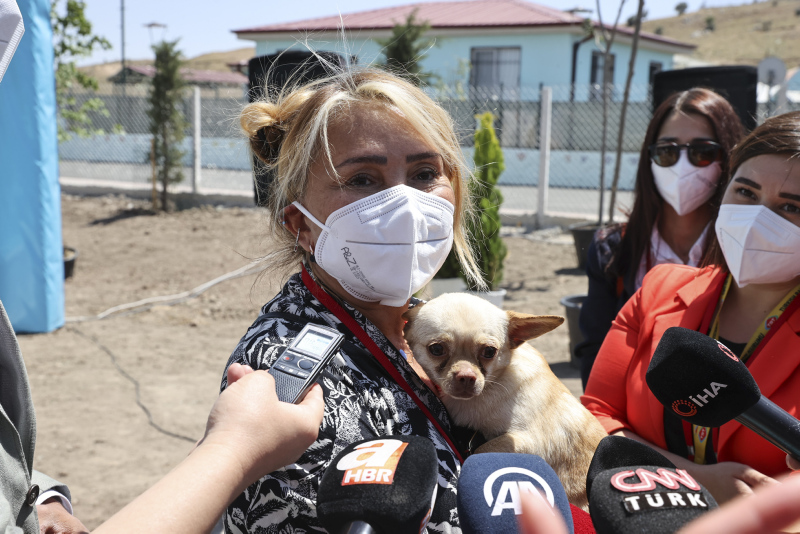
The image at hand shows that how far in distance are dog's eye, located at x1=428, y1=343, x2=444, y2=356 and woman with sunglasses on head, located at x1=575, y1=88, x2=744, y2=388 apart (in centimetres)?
136

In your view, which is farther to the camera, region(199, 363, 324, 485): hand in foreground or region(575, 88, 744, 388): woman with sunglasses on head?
region(575, 88, 744, 388): woman with sunglasses on head

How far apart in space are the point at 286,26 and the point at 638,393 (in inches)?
→ 1283

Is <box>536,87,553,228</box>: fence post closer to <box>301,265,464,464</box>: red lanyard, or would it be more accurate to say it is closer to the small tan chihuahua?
the small tan chihuahua

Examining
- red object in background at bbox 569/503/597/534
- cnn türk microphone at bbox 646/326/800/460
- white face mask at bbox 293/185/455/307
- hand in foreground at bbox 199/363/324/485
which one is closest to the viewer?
hand in foreground at bbox 199/363/324/485

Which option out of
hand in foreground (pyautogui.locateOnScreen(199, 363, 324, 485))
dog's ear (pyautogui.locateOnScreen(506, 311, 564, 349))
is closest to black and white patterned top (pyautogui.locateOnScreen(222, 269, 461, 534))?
hand in foreground (pyautogui.locateOnScreen(199, 363, 324, 485))

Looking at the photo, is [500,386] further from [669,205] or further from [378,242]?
[669,205]

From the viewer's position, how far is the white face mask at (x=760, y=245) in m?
2.15

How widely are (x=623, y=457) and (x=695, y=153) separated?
2.86 m

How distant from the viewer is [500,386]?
2479 mm

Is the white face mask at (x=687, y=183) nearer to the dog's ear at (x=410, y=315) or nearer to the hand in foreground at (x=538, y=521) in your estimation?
the dog's ear at (x=410, y=315)

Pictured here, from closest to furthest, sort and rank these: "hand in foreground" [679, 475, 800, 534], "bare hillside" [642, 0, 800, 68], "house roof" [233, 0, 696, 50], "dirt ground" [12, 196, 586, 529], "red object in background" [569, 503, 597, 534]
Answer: "hand in foreground" [679, 475, 800, 534] < "red object in background" [569, 503, 597, 534] < "dirt ground" [12, 196, 586, 529] < "house roof" [233, 0, 696, 50] < "bare hillside" [642, 0, 800, 68]

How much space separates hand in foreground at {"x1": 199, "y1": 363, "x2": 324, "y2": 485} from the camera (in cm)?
117

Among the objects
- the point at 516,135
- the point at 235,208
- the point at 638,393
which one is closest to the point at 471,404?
the point at 638,393

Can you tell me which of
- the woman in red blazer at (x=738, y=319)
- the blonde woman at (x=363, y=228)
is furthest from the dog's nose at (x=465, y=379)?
the woman in red blazer at (x=738, y=319)
